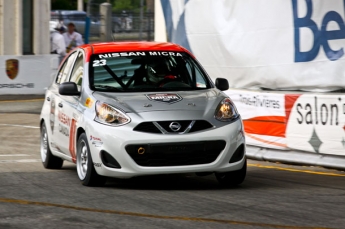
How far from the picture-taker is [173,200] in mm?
8773

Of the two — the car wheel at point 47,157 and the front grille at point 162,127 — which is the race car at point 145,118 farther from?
the car wheel at point 47,157

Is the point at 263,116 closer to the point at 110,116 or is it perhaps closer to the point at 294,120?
the point at 294,120

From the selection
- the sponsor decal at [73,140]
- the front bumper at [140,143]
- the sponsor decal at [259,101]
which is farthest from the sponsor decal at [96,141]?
the sponsor decal at [259,101]

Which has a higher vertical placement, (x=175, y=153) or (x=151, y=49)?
(x=151, y=49)

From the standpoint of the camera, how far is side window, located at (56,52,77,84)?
37.2ft

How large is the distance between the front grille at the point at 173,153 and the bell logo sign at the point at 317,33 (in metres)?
3.17

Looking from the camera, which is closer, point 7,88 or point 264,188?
point 264,188

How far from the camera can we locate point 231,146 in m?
9.59

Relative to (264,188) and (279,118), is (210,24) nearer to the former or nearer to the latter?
(279,118)

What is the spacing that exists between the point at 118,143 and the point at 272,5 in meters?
4.47

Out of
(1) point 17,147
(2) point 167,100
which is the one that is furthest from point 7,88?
(2) point 167,100

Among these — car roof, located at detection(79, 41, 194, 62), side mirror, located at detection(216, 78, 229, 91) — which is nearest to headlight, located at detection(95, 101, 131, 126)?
car roof, located at detection(79, 41, 194, 62)

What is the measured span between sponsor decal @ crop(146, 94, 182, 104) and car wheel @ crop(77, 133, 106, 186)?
802mm

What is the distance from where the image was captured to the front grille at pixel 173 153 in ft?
30.6
